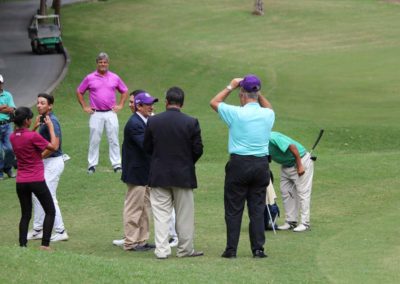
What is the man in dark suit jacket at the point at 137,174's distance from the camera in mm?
12742

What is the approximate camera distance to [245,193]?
1210 cm

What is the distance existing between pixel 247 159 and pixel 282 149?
1.92 meters

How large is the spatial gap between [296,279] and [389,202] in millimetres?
6049

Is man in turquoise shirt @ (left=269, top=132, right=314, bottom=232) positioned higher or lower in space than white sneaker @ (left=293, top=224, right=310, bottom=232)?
higher

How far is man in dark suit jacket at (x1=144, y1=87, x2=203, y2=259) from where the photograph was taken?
1198 cm

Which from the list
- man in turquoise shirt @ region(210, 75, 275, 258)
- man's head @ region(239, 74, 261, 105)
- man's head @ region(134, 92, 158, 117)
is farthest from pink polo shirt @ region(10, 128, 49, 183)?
man's head @ region(239, 74, 261, 105)

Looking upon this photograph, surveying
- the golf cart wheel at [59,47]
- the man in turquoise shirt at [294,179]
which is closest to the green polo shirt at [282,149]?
the man in turquoise shirt at [294,179]

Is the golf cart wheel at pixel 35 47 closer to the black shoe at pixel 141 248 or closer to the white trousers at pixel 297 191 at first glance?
the white trousers at pixel 297 191

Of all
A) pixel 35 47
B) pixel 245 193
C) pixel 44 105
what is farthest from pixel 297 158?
pixel 35 47

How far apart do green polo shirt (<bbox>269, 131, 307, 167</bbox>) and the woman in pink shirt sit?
10.7 feet

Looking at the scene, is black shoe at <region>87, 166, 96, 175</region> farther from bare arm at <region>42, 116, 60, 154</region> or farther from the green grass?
bare arm at <region>42, 116, 60, 154</region>

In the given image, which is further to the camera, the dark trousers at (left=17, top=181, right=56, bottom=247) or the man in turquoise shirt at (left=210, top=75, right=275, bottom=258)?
the dark trousers at (left=17, top=181, right=56, bottom=247)

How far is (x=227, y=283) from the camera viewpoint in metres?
10.4

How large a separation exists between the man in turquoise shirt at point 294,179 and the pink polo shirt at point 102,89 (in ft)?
17.4
